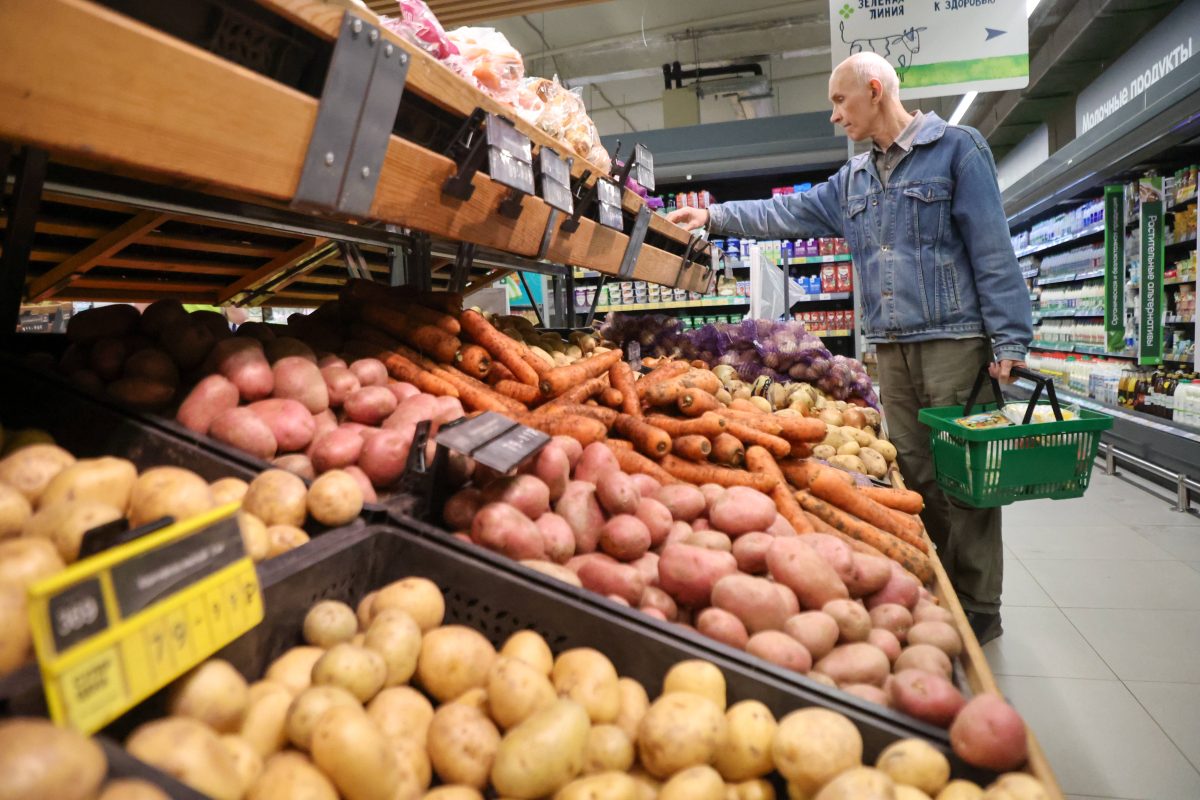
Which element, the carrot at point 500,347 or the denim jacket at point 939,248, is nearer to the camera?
the carrot at point 500,347

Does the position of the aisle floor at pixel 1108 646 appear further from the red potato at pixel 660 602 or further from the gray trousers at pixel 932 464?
the red potato at pixel 660 602

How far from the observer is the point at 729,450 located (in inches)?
71.5

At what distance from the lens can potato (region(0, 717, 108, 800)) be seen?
475 millimetres

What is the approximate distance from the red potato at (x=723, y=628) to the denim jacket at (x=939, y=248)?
2.12m

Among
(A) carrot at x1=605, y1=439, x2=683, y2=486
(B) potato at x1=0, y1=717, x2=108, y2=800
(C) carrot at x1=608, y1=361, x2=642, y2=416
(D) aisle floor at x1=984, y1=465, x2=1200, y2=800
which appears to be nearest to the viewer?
(B) potato at x1=0, y1=717, x2=108, y2=800

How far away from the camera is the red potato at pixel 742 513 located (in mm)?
1379

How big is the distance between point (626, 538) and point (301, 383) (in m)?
0.71

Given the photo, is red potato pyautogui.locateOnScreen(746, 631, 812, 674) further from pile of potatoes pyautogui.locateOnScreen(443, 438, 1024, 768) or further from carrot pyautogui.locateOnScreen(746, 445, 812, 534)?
carrot pyautogui.locateOnScreen(746, 445, 812, 534)

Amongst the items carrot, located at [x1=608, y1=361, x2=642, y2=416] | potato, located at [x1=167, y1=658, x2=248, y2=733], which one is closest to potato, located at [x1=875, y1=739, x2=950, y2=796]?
potato, located at [x1=167, y1=658, x2=248, y2=733]

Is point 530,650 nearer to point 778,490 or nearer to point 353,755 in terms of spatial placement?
point 353,755

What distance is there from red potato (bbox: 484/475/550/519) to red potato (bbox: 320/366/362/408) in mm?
508

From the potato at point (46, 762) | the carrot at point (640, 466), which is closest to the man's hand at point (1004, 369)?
the carrot at point (640, 466)

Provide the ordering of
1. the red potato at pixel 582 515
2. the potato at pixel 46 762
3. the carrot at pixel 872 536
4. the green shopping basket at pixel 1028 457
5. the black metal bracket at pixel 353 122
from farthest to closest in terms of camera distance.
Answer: the green shopping basket at pixel 1028 457 < the carrot at pixel 872 536 < the red potato at pixel 582 515 < the black metal bracket at pixel 353 122 < the potato at pixel 46 762

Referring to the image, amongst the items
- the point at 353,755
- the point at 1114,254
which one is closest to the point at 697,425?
the point at 353,755
